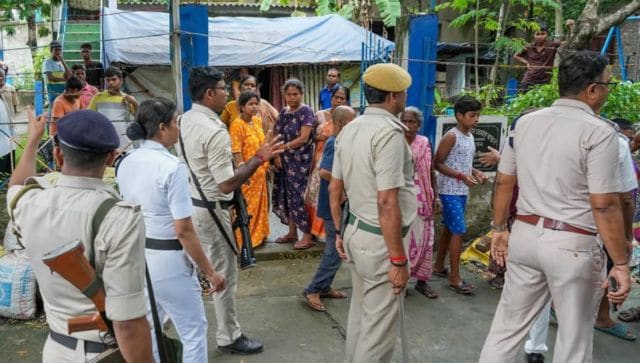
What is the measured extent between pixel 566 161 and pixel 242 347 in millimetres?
2437

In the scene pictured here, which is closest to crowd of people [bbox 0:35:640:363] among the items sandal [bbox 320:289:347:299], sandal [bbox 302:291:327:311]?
sandal [bbox 302:291:327:311]

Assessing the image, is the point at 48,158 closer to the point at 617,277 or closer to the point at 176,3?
the point at 176,3

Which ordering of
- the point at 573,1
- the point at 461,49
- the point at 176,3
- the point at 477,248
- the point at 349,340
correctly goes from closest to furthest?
the point at 349,340 → the point at 176,3 → the point at 477,248 → the point at 573,1 → the point at 461,49

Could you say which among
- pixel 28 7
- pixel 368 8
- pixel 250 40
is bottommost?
pixel 250 40

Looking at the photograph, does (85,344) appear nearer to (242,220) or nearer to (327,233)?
(242,220)

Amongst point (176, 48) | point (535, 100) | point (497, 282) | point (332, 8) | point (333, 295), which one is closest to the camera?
point (333, 295)

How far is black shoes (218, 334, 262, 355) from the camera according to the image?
384 cm

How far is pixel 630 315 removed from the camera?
4.59m

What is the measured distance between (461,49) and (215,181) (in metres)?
12.8

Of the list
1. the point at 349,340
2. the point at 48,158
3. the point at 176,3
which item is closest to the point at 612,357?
the point at 349,340

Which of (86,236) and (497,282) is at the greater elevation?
(86,236)

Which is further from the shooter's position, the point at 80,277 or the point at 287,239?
the point at 287,239

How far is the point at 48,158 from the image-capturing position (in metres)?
6.10

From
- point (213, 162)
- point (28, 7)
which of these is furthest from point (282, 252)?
point (28, 7)
